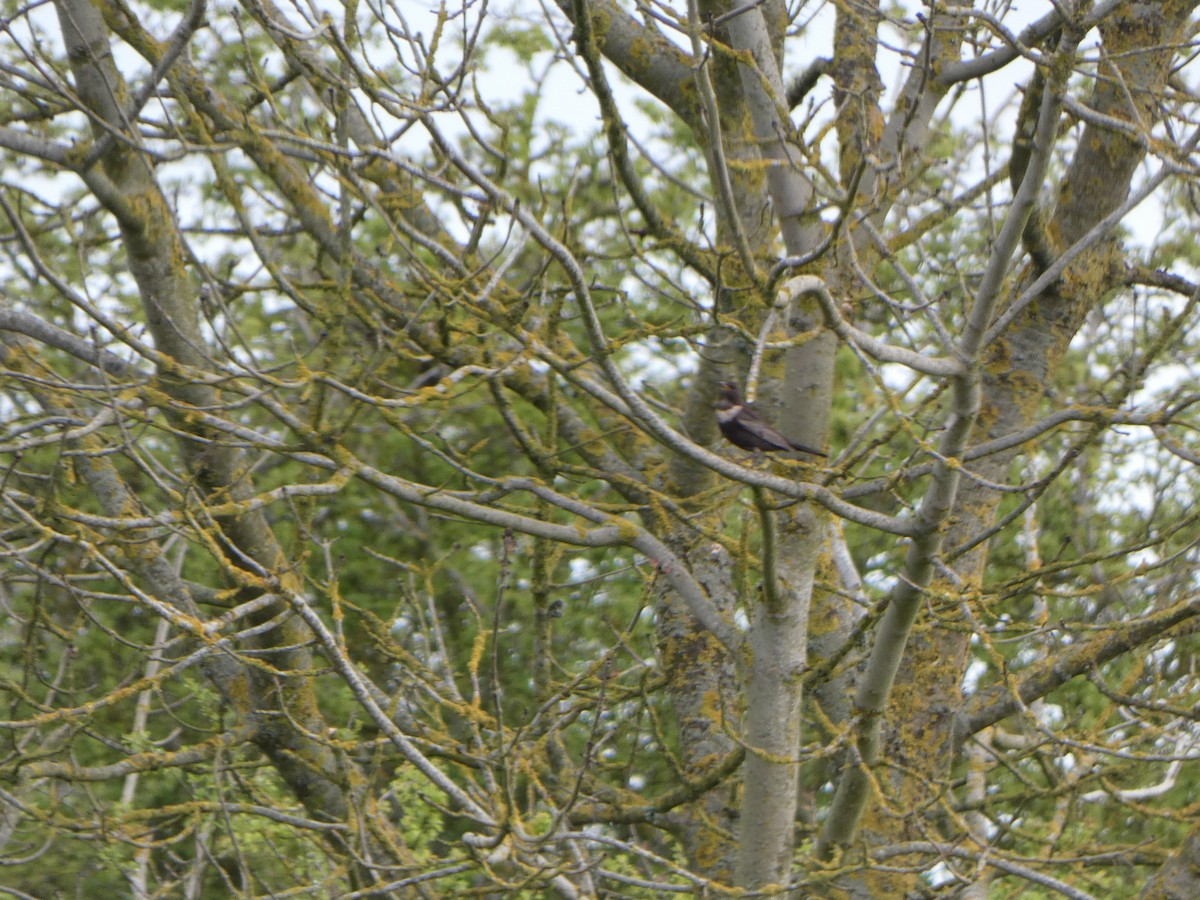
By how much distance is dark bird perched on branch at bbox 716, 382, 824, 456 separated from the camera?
16.6 ft

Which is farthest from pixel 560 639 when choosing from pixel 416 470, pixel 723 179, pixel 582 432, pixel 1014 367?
pixel 723 179

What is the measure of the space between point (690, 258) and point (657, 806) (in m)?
2.30

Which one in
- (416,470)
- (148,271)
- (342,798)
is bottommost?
(342,798)

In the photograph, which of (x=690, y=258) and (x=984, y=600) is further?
(x=690, y=258)

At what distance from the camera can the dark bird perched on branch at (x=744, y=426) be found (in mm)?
5059

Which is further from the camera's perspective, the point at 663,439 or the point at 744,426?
the point at 744,426

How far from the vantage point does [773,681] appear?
5.08m

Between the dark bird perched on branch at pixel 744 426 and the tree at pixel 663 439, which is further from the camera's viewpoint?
the dark bird perched on branch at pixel 744 426

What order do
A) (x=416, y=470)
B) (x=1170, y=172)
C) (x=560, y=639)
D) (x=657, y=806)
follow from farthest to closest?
(x=416, y=470) → (x=560, y=639) → (x=657, y=806) → (x=1170, y=172)

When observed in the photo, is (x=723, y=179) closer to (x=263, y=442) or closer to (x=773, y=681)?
(x=263, y=442)

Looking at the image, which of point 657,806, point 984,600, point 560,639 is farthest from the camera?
point 560,639

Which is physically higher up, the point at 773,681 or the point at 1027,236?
the point at 1027,236

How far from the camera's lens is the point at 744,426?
5.51 meters

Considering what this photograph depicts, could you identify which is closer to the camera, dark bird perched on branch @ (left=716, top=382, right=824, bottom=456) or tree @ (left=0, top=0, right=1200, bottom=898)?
tree @ (left=0, top=0, right=1200, bottom=898)
